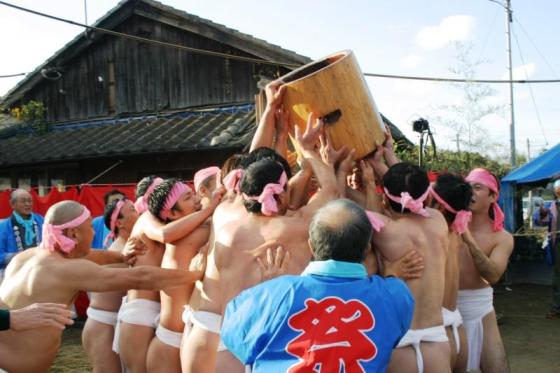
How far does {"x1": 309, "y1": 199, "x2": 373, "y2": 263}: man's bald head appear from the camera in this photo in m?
2.29

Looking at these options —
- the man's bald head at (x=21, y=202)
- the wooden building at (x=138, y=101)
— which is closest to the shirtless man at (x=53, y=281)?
the man's bald head at (x=21, y=202)

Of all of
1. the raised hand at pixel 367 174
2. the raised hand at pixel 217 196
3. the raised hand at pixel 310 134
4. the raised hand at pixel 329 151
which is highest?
the raised hand at pixel 310 134

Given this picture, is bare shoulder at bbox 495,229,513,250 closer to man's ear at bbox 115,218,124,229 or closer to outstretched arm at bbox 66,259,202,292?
outstretched arm at bbox 66,259,202,292

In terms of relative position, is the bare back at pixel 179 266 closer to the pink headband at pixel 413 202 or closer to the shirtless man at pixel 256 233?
the shirtless man at pixel 256 233

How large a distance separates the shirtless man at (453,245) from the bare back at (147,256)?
2.08 metres

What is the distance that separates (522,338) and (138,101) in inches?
407

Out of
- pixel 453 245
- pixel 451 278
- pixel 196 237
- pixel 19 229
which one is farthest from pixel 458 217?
pixel 19 229

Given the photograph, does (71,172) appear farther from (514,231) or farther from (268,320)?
(268,320)

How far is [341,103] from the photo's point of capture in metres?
3.22

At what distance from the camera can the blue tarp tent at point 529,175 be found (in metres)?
10.2

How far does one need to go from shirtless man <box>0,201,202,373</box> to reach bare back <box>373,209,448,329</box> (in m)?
1.22

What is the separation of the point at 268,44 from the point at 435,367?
9718 mm

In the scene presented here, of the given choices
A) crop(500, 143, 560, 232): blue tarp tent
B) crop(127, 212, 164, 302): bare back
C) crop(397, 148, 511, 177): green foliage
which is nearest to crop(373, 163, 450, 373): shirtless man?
crop(127, 212, 164, 302): bare back

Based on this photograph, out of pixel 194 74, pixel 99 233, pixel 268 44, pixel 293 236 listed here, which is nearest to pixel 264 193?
pixel 293 236
